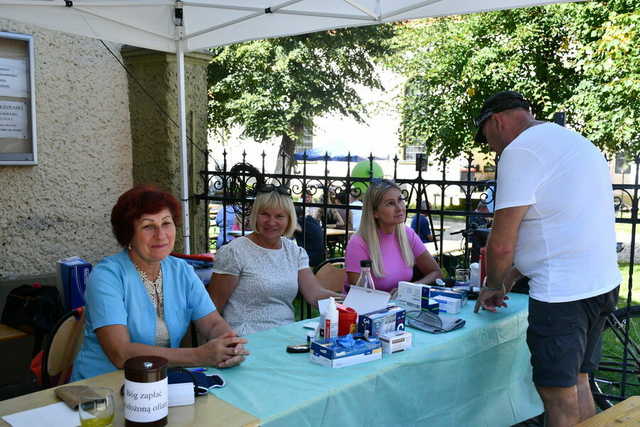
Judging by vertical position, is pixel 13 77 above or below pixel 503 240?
above

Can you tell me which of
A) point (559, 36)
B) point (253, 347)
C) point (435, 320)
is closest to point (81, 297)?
point (253, 347)

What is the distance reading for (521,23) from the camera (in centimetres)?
937

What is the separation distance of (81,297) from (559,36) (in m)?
8.44

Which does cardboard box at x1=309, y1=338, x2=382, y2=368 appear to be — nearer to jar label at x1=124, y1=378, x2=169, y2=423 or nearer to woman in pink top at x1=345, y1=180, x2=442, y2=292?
jar label at x1=124, y1=378, x2=169, y2=423

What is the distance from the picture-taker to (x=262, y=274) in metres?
3.15

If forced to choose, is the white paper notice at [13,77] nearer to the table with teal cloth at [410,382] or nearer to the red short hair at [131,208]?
the red short hair at [131,208]

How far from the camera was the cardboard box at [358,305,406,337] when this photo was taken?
2.28 meters

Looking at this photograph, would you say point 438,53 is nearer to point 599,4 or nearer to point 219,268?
point 599,4

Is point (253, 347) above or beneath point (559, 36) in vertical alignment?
beneath

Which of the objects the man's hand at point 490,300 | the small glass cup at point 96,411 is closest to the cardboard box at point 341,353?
the small glass cup at point 96,411

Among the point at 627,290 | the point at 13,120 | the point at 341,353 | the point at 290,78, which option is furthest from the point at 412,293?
the point at 290,78

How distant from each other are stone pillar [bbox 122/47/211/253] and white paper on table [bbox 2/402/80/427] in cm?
348

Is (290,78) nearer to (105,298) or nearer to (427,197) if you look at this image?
(427,197)

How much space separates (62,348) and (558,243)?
220 centimetres
